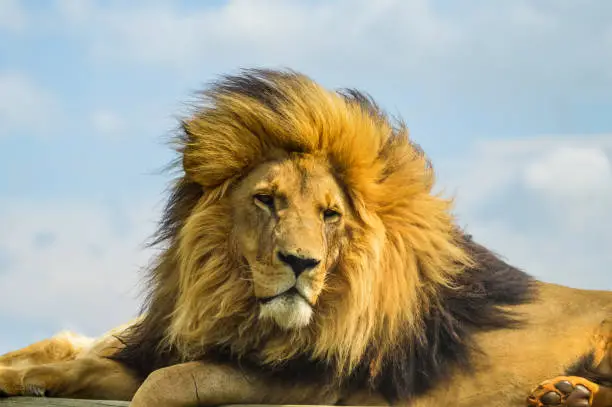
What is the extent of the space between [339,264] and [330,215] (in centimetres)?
17

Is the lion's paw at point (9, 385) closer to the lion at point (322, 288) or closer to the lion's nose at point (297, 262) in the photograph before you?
the lion at point (322, 288)

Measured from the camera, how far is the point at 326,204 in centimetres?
405

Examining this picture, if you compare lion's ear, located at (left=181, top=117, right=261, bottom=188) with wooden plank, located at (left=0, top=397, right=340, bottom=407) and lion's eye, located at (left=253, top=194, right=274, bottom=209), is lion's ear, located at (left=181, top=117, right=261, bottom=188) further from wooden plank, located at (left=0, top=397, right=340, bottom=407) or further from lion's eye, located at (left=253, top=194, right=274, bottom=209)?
wooden plank, located at (left=0, top=397, right=340, bottom=407)

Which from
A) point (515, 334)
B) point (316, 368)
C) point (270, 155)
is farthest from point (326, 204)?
point (515, 334)

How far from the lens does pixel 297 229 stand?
392cm

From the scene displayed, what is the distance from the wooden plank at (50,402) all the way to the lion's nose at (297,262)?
0.86m

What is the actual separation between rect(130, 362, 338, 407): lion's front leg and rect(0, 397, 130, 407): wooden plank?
0.90 ft

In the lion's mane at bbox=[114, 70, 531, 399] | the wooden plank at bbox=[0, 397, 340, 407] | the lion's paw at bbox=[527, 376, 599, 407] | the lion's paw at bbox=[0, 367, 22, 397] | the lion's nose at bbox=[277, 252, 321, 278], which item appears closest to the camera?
the lion's nose at bbox=[277, 252, 321, 278]

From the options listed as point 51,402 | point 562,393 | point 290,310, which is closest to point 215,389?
point 290,310

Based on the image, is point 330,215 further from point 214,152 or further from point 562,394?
point 562,394

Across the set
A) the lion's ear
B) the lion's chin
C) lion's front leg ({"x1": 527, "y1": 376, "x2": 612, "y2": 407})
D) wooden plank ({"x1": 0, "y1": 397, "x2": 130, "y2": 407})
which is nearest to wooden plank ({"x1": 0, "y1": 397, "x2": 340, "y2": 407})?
wooden plank ({"x1": 0, "y1": 397, "x2": 130, "y2": 407})

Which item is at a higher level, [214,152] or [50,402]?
[214,152]

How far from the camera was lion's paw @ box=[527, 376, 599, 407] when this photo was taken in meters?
4.04

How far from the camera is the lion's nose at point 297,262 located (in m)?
3.87
